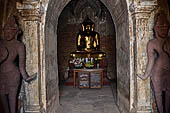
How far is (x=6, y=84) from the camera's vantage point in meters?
3.16

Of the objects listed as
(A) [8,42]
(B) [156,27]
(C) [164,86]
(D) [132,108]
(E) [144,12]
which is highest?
(E) [144,12]

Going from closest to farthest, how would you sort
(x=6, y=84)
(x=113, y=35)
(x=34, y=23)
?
(x=6, y=84), (x=34, y=23), (x=113, y=35)

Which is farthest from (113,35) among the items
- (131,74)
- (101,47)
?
(131,74)

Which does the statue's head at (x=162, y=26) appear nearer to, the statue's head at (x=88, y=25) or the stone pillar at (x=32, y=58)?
the stone pillar at (x=32, y=58)

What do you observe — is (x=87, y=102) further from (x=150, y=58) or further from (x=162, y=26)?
(x=162, y=26)

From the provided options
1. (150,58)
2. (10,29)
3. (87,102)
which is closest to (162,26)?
(150,58)

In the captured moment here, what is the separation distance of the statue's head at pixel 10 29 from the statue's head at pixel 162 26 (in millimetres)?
2586

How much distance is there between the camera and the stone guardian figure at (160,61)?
3146mm

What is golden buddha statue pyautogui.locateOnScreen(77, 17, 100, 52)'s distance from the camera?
33.0 feet

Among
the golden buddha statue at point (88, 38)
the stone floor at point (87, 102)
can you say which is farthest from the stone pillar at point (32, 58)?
the golden buddha statue at point (88, 38)

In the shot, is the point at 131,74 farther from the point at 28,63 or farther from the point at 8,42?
the point at 8,42

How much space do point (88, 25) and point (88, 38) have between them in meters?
0.90

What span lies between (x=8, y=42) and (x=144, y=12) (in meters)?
2.57

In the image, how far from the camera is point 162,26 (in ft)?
10.4
